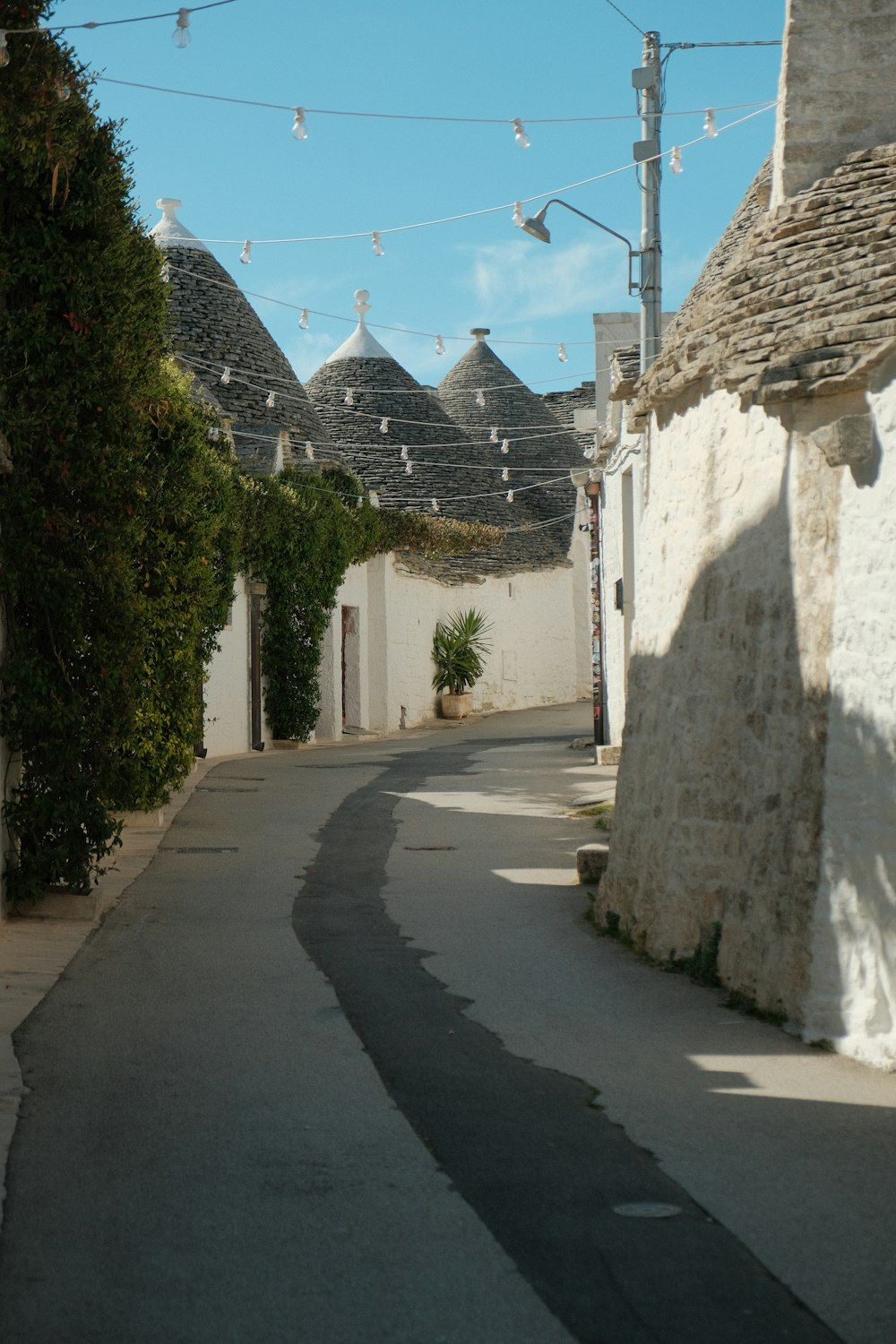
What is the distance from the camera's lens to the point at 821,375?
7660 millimetres

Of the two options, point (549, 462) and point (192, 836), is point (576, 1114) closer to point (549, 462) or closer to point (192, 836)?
point (192, 836)

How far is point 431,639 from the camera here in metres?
31.8

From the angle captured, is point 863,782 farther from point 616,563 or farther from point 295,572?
point 295,572

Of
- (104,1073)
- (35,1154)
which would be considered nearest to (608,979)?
(104,1073)

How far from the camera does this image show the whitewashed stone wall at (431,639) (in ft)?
93.5

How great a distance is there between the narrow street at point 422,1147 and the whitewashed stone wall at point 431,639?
17600mm

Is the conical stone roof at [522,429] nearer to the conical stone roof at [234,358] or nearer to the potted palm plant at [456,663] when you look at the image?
the potted palm plant at [456,663]

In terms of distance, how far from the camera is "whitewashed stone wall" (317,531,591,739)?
28.5m

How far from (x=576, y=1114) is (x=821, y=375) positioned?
4098 millimetres

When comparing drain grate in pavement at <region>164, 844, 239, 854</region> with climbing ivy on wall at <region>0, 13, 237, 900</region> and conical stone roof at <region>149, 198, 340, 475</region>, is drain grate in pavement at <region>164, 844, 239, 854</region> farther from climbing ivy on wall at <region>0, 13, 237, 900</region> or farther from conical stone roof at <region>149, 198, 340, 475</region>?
conical stone roof at <region>149, 198, 340, 475</region>

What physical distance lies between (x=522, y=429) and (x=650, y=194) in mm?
24100

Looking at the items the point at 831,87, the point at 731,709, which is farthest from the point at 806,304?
the point at 831,87

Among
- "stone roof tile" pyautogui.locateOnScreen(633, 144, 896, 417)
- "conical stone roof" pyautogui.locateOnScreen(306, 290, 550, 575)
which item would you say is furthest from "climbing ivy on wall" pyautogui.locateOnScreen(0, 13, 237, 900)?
"conical stone roof" pyautogui.locateOnScreen(306, 290, 550, 575)

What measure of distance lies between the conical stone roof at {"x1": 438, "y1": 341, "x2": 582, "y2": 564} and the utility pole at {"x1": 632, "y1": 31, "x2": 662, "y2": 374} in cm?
2266
